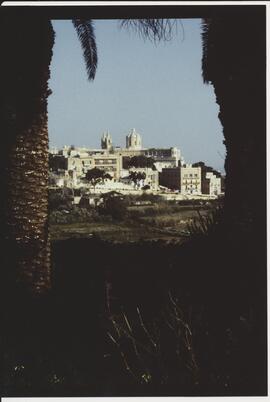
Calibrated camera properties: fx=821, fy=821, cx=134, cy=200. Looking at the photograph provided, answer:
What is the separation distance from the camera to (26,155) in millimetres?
6117

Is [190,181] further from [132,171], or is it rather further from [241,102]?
[241,102]

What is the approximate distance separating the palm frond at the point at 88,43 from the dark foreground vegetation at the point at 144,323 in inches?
55.9

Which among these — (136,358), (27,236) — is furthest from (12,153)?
(136,358)

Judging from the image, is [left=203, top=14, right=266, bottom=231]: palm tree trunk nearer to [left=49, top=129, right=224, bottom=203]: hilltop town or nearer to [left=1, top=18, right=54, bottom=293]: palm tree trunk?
[left=49, top=129, right=224, bottom=203]: hilltop town

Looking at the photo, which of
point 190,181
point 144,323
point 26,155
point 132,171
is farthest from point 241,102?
point 144,323

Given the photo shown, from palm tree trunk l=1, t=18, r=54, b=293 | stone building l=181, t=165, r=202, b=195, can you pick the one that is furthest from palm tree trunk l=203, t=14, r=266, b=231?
palm tree trunk l=1, t=18, r=54, b=293

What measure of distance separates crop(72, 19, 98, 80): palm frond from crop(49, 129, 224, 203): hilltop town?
25.6 inches

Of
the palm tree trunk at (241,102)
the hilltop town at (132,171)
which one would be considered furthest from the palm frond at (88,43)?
the palm tree trunk at (241,102)

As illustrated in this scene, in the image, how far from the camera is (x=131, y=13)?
5.78 metres

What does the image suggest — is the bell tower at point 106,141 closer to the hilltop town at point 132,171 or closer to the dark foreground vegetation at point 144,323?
the hilltop town at point 132,171

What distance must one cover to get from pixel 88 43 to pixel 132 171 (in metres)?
1.14

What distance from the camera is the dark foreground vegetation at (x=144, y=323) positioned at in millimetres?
5414

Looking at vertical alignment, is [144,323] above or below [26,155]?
below

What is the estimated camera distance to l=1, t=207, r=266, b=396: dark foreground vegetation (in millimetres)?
5414
